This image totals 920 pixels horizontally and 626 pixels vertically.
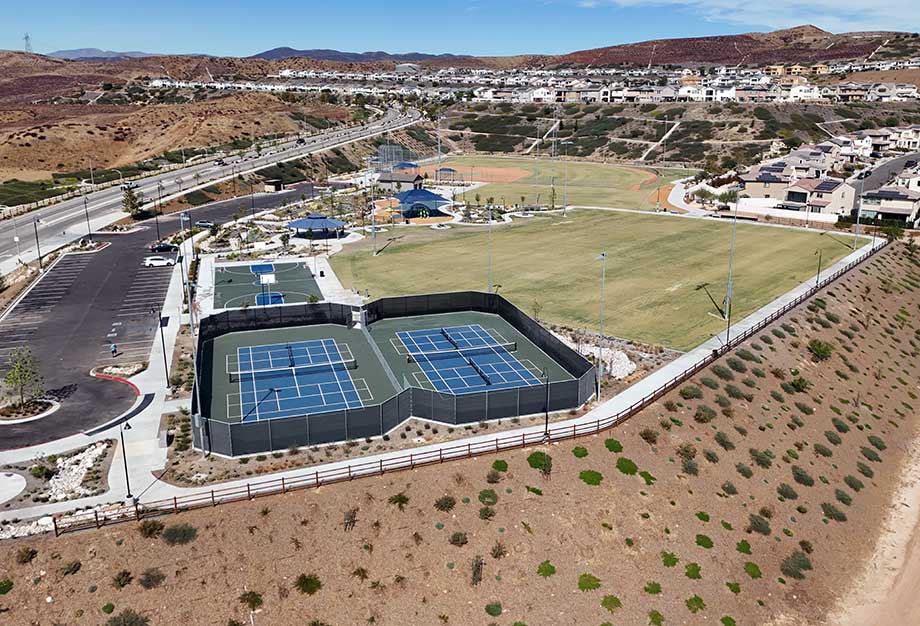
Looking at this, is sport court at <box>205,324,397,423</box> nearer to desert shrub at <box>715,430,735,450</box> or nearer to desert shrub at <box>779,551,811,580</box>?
desert shrub at <box>715,430,735,450</box>

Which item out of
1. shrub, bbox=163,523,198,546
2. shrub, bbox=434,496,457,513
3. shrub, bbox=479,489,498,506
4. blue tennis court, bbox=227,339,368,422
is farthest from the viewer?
blue tennis court, bbox=227,339,368,422

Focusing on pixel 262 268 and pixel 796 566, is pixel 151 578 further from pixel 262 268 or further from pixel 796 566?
pixel 262 268

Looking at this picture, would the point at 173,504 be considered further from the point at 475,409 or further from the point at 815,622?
the point at 815,622

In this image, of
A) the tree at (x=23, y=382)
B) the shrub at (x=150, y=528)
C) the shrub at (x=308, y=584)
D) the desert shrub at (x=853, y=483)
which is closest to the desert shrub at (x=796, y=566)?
the desert shrub at (x=853, y=483)

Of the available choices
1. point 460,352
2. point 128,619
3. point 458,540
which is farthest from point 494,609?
point 460,352

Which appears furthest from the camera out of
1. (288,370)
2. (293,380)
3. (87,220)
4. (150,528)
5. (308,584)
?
(87,220)

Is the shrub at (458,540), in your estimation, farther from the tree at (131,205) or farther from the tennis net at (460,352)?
the tree at (131,205)

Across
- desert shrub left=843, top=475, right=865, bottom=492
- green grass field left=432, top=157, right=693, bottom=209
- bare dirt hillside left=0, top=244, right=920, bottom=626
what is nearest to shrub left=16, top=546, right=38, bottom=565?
bare dirt hillside left=0, top=244, right=920, bottom=626
